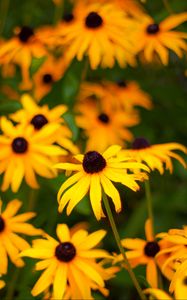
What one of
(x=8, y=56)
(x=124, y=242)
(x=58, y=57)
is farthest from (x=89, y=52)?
(x=124, y=242)

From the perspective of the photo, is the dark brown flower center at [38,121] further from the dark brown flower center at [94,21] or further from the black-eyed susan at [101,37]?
the dark brown flower center at [94,21]

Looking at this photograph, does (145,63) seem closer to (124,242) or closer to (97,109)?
(97,109)

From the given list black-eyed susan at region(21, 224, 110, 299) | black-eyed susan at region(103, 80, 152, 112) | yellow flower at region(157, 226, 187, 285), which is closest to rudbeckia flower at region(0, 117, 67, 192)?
black-eyed susan at region(21, 224, 110, 299)

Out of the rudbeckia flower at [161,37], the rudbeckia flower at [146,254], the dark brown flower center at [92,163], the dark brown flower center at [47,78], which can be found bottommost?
the rudbeckia flower at [146,254]

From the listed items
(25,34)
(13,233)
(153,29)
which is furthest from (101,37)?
(13,233)

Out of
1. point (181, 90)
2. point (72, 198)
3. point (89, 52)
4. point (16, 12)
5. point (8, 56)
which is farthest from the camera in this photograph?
point (16, 12)

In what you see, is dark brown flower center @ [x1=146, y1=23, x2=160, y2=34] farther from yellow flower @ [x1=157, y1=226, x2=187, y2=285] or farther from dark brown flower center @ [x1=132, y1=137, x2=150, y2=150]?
yellow flower @ [x1=157, y1=226, x2=187, y2=285]

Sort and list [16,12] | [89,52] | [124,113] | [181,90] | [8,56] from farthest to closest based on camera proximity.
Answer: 1. [16,12]
2. [181,90]
3. [124,113]
4. [8,56]
5. [89,52]

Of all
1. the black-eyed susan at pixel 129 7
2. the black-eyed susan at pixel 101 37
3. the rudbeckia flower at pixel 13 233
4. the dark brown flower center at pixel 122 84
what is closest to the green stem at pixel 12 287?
the rudbeckia flower at pixel 13 233
